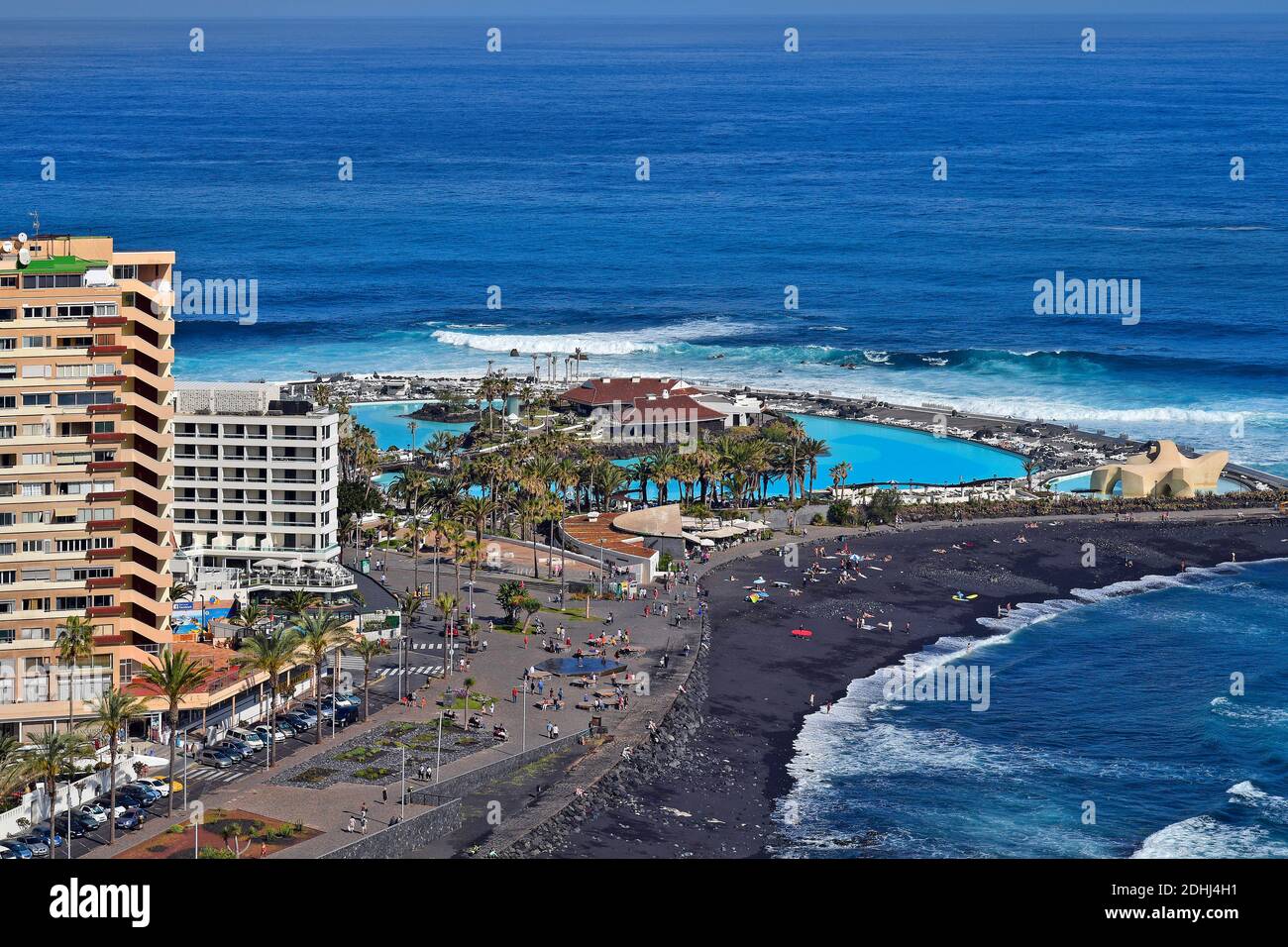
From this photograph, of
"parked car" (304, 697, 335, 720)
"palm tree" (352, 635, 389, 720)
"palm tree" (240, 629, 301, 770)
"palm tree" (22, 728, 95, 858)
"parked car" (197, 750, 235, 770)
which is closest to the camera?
"palm tree" (22, 728, 95, 858)

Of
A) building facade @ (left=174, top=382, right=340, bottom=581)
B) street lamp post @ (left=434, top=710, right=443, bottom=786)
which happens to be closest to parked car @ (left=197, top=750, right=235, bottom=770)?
street lamp post @ (left=434, top=710, right=443, bottom=786)

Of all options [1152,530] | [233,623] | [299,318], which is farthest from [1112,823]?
[299,318]

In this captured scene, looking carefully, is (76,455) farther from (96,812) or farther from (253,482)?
(253,482)

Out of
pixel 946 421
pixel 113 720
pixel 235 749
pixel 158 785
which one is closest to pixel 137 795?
pixel 158 785

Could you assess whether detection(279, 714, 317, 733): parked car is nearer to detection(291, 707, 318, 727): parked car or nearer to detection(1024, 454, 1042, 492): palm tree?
detection(291, 707, 318, 727): parked car
